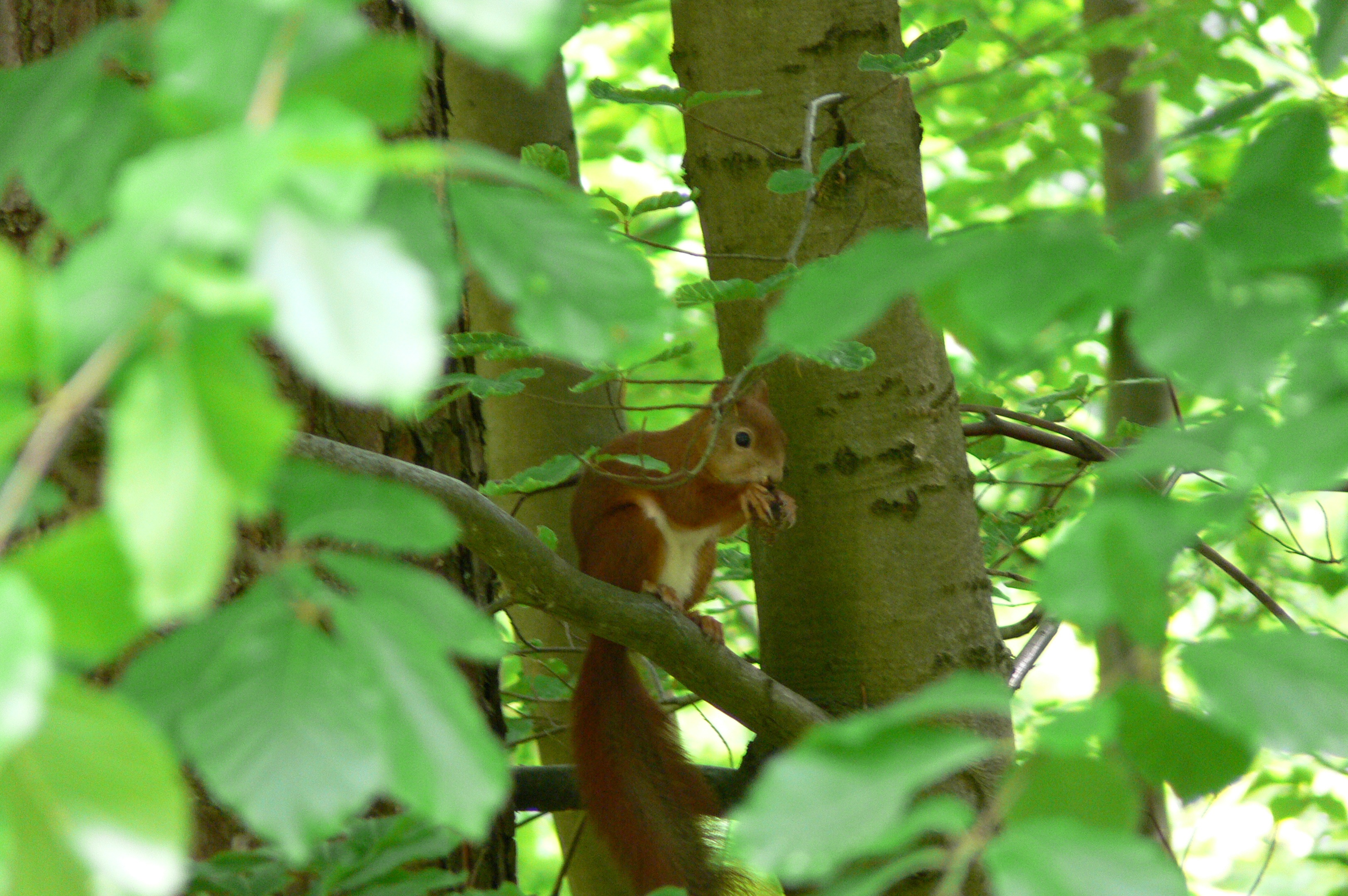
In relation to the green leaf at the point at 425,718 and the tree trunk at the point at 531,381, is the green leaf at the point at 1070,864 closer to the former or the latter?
the green leaf at the point at 425,718

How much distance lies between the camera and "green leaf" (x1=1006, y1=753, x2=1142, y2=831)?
36 centimetres

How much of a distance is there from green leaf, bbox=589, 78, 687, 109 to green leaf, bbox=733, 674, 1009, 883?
0.76m

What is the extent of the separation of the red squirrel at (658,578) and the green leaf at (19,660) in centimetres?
73

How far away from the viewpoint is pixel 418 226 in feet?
1.10

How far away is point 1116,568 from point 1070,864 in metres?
0.09

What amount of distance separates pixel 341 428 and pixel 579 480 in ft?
1.95

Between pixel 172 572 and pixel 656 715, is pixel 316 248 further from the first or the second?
pixel 656 715

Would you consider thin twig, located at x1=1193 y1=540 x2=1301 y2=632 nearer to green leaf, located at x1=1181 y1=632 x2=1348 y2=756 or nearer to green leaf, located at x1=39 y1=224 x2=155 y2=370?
green leaf, located at x1=1181 y1=632 x2=1348 y2=756

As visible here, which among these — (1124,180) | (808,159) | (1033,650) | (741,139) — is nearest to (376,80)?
(808,159)

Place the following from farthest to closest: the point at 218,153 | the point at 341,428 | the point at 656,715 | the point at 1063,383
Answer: the point at 1063,383, the point at 656,715, the point at 341,428, the point at 218,153

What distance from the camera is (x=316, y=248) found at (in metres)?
0.25

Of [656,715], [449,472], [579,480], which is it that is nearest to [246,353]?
[449,472]

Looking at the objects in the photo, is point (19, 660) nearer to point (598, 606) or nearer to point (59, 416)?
point (59, 416)

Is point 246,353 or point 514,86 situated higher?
point 514,86
